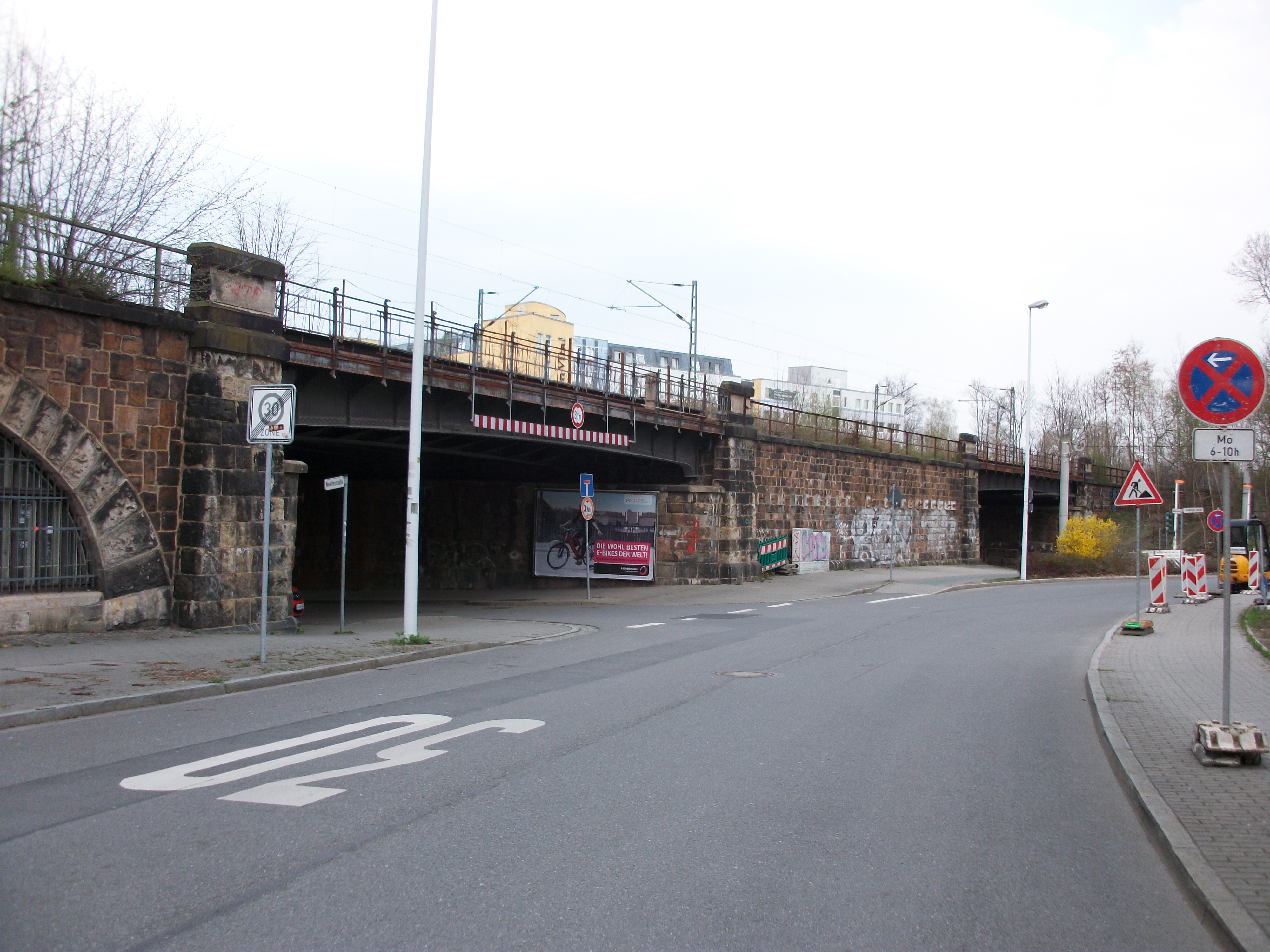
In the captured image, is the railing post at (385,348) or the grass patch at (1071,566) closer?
the railing post at (385,348)

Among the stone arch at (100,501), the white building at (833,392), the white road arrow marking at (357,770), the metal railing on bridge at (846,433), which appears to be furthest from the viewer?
the white building at (833,392)

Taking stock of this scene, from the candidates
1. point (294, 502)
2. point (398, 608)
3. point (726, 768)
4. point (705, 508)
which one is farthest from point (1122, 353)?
point (726, 768)

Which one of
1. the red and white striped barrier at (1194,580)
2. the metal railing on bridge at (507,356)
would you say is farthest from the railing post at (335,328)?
the red and white striped barrier at (1194,580)

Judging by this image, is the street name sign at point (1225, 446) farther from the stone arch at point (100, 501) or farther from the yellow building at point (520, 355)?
the yellow building at point (520, 355)

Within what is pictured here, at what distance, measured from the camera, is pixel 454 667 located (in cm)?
1197

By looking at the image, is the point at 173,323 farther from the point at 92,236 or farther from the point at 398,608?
the point at 398,608

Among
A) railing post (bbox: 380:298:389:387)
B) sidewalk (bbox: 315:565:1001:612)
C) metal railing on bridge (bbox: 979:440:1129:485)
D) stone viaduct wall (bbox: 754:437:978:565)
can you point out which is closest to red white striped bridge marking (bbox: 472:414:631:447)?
railing post (bbox: 380:298:389:387)

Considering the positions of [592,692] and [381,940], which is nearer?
[381,940]

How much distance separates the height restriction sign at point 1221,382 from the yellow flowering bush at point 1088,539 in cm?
3537

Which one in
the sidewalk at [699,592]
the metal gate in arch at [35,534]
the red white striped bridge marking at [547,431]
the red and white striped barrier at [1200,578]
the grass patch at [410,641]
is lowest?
the sidewalk at [699,592]

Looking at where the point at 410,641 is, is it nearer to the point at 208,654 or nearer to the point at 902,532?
the point at 208,654

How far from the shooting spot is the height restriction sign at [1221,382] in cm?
701

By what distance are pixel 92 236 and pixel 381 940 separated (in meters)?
12.8

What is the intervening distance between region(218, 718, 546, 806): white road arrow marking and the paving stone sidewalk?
3.23 meters
